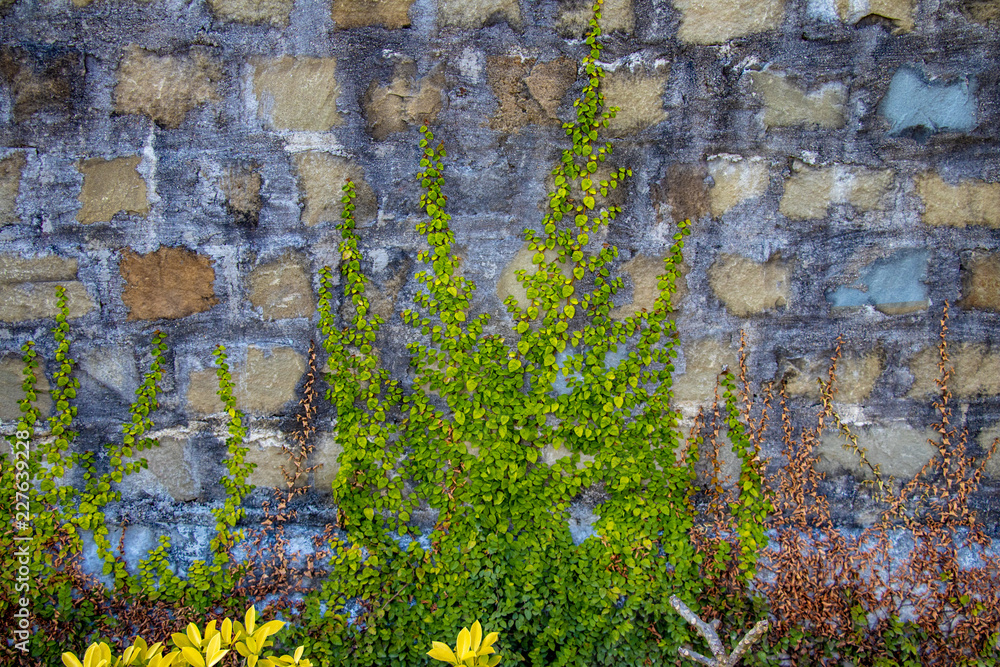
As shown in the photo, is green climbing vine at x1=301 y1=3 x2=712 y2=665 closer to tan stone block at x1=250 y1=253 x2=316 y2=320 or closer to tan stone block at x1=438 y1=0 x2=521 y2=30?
tan stone block at x1=250 y1=253 x2=316 y2=320

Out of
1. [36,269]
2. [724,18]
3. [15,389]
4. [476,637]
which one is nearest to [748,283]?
[724,18]

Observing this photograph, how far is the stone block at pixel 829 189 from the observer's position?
1.90 m

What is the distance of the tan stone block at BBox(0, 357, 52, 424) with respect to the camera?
2008 mm

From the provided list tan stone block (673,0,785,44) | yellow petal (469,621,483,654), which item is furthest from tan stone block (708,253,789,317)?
yellow petal (469,621,483,654)

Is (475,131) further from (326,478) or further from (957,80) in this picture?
(957,80)

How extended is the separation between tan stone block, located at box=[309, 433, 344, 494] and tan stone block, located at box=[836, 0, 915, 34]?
2.10 meters

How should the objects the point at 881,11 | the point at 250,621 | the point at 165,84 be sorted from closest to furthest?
the point at 250,621, the point at 881,11, the point at 165,84

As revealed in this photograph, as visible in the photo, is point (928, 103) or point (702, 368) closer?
point (928, 103)

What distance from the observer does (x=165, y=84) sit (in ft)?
6.27

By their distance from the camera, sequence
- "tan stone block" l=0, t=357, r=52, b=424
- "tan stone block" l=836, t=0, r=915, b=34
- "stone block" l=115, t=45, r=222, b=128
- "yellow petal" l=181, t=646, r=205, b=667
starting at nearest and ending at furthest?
1. "yellow petal" l=181, t=646, r=205, b=667
2. "tan stone block" l=836, t=0, r=915, b=34
3. "stone block" l=115, t=45, r=222, b=128
4. "tan stone block" l=0, t=357, r=52, b=424

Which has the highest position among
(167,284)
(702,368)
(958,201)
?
(958,201)

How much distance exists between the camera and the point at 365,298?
6.55 ft

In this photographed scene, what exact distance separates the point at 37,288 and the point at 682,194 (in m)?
2.11

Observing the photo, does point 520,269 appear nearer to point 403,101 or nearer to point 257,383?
point 403,101
